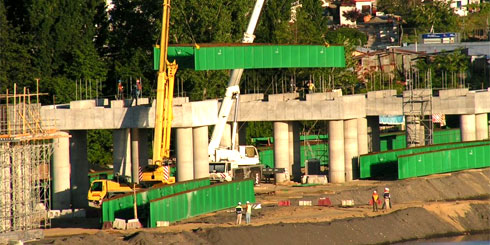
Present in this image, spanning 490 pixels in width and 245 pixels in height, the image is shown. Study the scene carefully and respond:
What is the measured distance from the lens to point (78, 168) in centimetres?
7875

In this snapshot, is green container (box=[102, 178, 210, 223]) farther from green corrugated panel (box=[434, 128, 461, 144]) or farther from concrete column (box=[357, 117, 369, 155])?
green corrugated panel (box=[434, 128, 461, 144])

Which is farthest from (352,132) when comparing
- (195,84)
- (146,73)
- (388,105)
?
(146,73)

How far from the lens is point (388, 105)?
89.6 m

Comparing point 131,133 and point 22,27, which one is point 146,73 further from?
point 131,133

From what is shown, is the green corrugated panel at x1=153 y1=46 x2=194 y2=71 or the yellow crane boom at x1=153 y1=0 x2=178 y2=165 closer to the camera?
the yellow crane boom at x1=153 y1=0 x2=178 y2=165

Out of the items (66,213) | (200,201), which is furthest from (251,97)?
(200,201)

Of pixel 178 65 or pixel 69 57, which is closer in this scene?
pixel 178 65

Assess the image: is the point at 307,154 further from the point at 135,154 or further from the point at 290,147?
the point at 135,154

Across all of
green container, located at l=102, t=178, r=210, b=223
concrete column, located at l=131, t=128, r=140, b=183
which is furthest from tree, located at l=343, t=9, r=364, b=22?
green container, located at l=102, t=178, r=210, b=223

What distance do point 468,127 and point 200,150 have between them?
24190 millimetres

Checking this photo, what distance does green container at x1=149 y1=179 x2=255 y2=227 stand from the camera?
63125mm

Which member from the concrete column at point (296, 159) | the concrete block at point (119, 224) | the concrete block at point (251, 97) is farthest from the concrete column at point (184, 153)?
the concrete block at point (251, 97)

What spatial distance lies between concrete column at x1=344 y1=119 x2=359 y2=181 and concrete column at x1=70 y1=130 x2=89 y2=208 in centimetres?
1826

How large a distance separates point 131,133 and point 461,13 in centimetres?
11904
